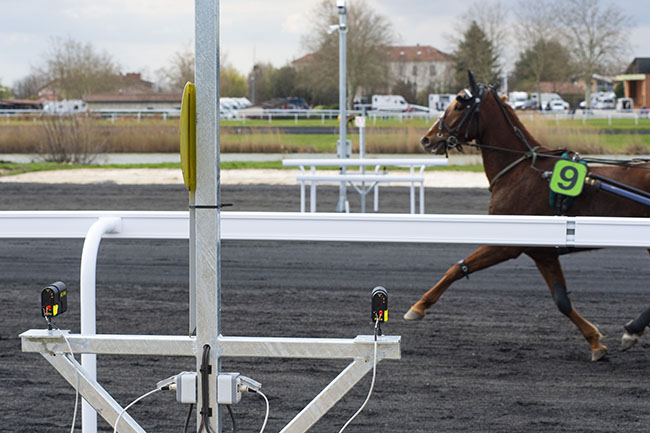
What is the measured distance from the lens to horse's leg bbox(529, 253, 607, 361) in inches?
222

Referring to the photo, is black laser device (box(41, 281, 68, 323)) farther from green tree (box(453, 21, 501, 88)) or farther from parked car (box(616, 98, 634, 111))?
parked car (box(616, 98, 634, 111))

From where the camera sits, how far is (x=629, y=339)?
5750 mm

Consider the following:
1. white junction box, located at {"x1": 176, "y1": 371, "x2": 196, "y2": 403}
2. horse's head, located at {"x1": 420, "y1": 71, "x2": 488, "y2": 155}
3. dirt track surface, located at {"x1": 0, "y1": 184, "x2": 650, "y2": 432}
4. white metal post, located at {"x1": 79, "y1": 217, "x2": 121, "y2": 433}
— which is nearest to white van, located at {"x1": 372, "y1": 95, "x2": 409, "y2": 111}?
dirt track surface, located at {"x1": 0, "y1": 184, "x2": 650, "y2": 432}

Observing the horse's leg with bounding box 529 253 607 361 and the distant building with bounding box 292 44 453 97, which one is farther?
the distant building with bounding box 292 44 453 97

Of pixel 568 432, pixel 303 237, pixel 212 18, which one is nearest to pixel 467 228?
pixel 303 237

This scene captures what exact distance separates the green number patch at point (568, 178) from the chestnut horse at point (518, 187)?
100 mm

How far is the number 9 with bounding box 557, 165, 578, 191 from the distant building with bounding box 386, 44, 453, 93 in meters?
47.3

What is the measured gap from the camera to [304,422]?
2.82 metres

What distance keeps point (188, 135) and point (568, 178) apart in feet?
12.8

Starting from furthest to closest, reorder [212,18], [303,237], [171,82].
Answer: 1. [171,82]
2. [303,237]
3. [212,18]

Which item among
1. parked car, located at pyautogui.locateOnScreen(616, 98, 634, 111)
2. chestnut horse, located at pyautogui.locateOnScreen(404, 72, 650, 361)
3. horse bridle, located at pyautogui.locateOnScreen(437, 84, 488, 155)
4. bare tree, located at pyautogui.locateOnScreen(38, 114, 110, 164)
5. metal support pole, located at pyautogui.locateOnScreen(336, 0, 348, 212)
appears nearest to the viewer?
chestnut horse, located at pyautogui.locateOnScreen(404, 72, 650, 361)

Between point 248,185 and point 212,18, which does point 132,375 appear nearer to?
point 212,18

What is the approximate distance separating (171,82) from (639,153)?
32.6m

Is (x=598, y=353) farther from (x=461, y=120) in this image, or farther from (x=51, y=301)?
(x=51, y=301)
